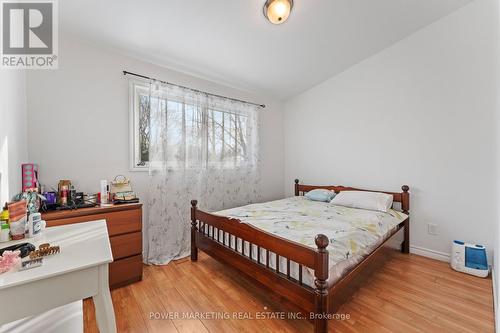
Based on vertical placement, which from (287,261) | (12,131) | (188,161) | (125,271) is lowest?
(125,271)

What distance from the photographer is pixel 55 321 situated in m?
1.41

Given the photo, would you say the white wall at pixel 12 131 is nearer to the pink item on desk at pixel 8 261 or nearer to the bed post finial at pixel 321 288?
the pink item on desk at pixel 8 261

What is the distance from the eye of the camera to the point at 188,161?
9.29ft

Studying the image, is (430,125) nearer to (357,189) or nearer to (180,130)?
(357,189)

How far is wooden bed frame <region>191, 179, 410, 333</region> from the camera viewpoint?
1309 mm

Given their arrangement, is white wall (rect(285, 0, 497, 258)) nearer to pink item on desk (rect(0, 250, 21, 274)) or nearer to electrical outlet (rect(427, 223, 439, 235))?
electrical outlet (rect(427, 223, 439, 235))

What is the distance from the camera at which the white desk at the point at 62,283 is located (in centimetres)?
79

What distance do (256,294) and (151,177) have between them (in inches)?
67.7

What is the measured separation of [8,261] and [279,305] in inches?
68.3

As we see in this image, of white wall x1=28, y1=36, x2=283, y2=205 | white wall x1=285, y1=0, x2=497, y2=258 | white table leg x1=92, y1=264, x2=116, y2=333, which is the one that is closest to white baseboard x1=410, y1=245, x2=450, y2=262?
white wall x1=285, y1=0, x2=497, y2=258

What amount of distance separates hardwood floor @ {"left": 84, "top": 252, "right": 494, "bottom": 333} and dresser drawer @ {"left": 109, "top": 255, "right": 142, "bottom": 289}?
7cm

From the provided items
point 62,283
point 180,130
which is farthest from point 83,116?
point 62,283

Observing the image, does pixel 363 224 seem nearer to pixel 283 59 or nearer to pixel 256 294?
pixel 256 294

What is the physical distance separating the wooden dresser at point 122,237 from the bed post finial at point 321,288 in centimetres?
174
